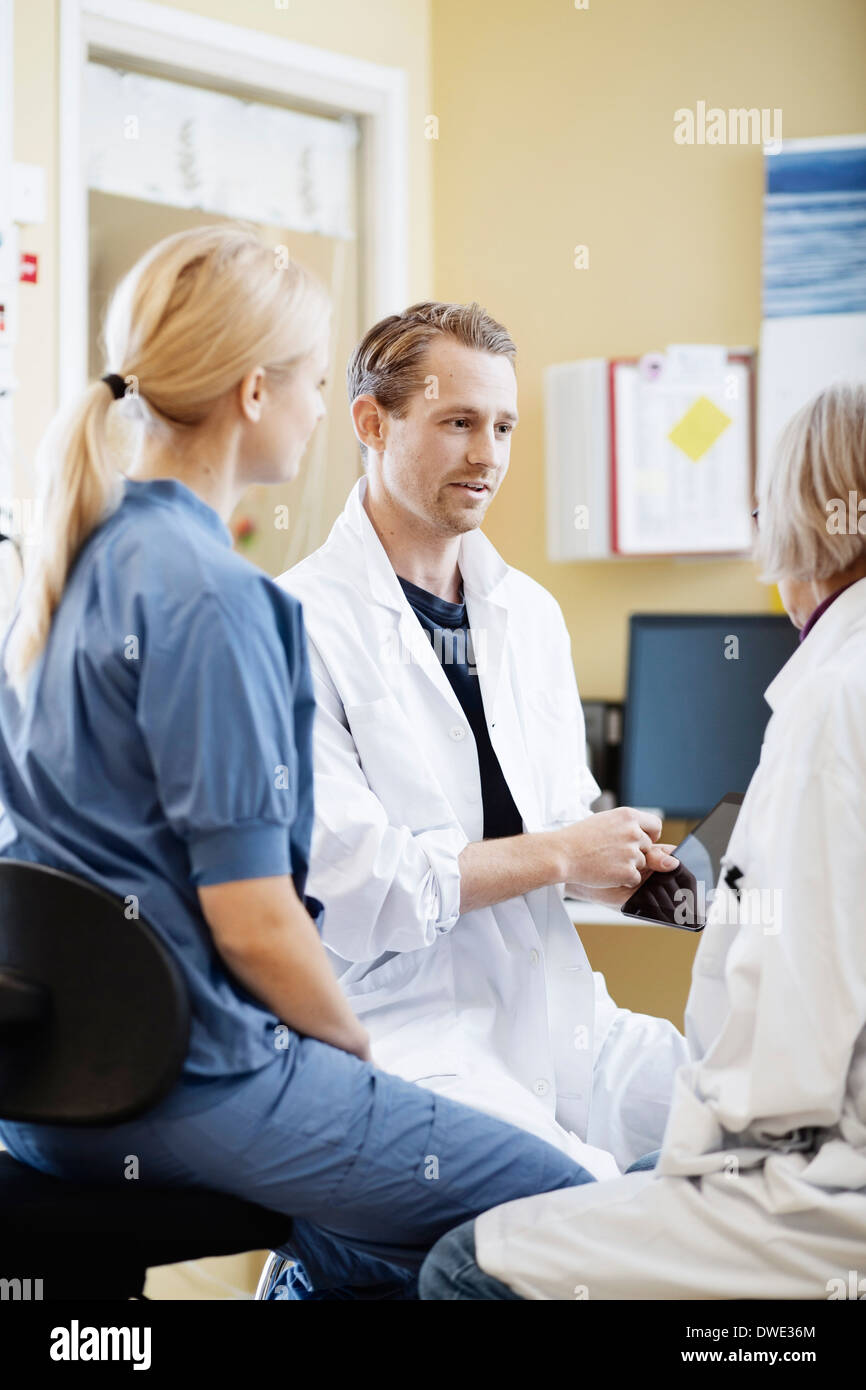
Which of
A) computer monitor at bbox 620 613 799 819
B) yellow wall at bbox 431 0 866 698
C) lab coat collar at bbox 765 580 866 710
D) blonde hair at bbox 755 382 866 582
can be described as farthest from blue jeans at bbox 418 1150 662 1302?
yellow wall at bbox 431 0 866 698

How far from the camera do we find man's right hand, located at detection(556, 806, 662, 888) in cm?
155

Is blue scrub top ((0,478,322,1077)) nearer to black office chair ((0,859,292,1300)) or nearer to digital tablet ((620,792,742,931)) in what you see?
black office chair ((0,859,292,1300))

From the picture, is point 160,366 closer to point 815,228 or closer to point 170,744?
point 170,744

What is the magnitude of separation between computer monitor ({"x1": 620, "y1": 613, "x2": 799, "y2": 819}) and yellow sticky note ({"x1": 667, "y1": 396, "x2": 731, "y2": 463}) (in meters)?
0.38

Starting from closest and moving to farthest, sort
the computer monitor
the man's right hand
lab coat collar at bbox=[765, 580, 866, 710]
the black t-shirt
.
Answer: lab coat collar at bbox=[765, 580, 866, 710], the man's right hand, the black t-shirt, the computer monitor

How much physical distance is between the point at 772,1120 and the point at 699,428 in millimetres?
1960

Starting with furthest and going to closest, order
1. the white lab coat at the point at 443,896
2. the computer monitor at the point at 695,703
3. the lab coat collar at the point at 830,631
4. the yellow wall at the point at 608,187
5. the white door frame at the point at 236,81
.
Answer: the yellow wall at the point at 608,187, the computer monitor at the point at 695,703, the white door frame at the point at 236,81, the white lab coat at the point at 443,896, the lab coat collar at the point at 830,631

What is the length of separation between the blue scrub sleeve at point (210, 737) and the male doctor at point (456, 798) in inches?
16.4

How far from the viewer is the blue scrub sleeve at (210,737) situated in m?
1.01

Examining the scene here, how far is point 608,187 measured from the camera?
286 centimetres

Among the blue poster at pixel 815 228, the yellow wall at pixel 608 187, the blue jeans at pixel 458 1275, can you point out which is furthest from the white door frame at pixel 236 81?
the blue jeans at pixel 458 1275

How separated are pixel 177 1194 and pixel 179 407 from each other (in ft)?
2.10

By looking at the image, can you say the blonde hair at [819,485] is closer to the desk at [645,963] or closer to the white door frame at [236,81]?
the white door frame at [236,81]

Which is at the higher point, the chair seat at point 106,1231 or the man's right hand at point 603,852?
the man's right hand at point 603,852
